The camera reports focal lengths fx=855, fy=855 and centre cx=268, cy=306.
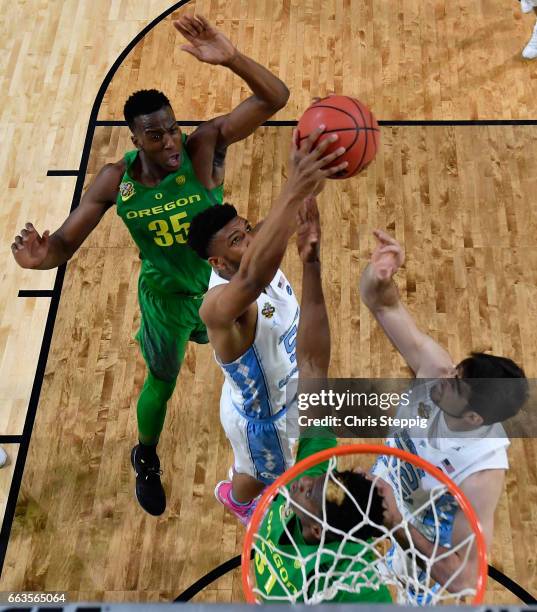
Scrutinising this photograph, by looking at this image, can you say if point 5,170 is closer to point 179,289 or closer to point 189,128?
point 189,128

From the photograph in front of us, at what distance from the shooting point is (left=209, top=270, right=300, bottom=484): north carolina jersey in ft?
10.9

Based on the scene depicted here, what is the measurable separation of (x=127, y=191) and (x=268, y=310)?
0.90m

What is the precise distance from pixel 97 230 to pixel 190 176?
1555mm

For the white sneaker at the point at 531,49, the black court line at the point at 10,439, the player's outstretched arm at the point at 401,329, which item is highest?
the white sneaker at the point at 531,49

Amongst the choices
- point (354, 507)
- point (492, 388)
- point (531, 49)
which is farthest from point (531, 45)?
point (354, 507)

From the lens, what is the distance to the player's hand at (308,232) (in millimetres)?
3029

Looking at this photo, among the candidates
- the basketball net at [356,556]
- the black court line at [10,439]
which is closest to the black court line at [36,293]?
the black court line at [10,439]

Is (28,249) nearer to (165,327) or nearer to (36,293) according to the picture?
(165,327)

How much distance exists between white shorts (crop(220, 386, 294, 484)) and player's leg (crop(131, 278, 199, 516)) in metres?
0.48

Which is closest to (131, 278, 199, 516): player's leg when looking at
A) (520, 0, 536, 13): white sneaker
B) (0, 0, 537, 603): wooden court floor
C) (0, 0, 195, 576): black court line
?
(0, 0, 537, 603): wooden court floor

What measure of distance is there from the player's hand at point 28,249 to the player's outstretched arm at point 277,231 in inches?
40.5

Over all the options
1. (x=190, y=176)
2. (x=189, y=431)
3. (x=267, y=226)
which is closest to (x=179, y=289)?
(x=190, y=176)

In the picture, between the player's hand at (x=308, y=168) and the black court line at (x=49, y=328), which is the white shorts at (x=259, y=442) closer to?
the player's hand at (x=308, y=168)

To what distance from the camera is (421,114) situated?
5.57m
